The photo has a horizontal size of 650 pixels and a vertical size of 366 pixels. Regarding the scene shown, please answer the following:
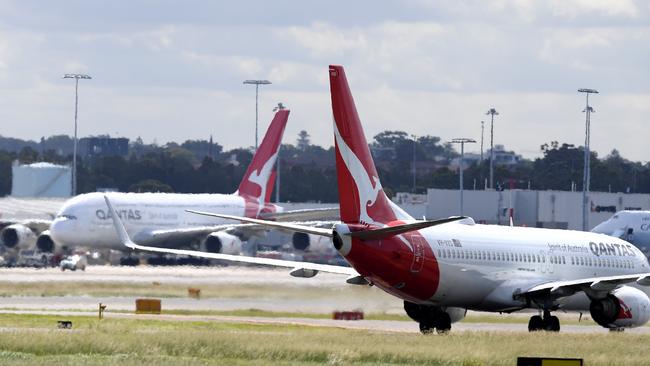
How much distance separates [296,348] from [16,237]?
69.2 metres

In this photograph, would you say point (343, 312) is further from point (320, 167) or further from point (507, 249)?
point (320, 167)

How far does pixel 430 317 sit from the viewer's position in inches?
1849

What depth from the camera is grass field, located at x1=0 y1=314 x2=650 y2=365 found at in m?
33.4

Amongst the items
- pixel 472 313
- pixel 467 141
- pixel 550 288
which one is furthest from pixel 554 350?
pixel 467 141

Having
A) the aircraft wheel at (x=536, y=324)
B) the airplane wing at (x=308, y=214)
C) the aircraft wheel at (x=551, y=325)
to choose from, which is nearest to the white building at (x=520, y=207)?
the airplane wing at (x=308, y=214)

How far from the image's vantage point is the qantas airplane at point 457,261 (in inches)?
1684

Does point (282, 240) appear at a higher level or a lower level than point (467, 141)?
lower

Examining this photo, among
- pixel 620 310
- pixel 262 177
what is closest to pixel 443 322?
pixel 620 310

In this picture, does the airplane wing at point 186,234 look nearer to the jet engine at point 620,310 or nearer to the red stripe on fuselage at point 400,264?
the jet engine at point 620,310

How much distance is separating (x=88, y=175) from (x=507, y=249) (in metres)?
141

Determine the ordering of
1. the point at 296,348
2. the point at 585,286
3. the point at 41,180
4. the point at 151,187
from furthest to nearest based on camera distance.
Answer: the point at 151,187
the point at 41,180
the point at 585,286
the point at 296,348

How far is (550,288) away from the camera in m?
46.6

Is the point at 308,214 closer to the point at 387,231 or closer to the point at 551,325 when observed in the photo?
the point at 551,325

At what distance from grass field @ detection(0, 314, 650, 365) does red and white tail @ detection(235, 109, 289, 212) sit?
61064 mm
